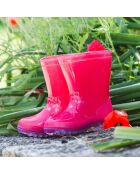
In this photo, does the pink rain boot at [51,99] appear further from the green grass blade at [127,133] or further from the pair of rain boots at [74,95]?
the green grass blade at [127,133]

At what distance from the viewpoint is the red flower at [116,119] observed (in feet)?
3.73

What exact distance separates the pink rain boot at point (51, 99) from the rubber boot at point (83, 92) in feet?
0.07

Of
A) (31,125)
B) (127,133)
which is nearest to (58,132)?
(31,125)

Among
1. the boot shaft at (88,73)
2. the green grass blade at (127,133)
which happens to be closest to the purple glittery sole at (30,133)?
the boot shaft at (88,73)

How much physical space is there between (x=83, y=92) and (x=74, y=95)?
0.07ft

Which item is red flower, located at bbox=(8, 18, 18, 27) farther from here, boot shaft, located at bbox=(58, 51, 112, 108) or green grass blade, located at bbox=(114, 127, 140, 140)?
green grass blade, located at bbox=(114, 127, 140, 140)

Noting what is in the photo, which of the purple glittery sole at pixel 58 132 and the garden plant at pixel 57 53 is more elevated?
the garden plant at pixel 57 53

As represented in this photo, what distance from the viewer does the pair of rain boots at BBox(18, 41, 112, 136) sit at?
3.80ft

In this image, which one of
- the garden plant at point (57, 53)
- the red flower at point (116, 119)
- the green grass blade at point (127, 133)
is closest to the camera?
the green grass blade at point (127, 133)

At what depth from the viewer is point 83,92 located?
1.17 metres

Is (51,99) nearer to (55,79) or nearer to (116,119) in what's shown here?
(55,79)

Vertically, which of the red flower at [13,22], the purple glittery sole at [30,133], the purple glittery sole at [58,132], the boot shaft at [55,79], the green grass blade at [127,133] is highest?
the red flower at [13,22]

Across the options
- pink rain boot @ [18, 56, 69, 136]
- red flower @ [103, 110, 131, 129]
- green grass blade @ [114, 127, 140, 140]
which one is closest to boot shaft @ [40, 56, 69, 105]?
pink rain boot @ [18, 56, 69, 136]
